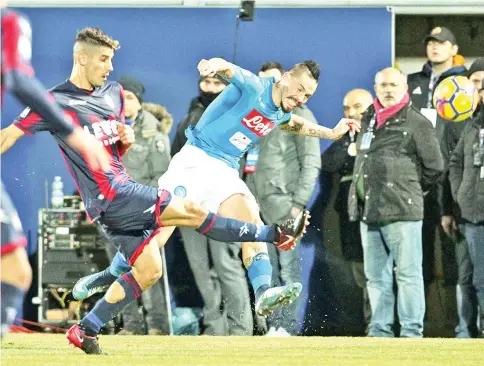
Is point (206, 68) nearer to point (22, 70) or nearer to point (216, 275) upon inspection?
point (22, 70)

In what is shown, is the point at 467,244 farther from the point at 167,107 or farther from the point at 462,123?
the point at 167,107

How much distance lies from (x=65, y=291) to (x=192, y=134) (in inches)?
130

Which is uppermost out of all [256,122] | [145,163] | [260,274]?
[256,122]

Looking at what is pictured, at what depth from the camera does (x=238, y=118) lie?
→ 8977mm

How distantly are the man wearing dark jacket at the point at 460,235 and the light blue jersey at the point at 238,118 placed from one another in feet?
10.0

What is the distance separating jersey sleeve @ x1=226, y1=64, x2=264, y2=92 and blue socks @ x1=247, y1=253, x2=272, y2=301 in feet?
4.40

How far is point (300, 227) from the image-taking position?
7.84m

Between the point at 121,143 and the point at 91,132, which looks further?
the point at 121,143

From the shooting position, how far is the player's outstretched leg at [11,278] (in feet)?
17.5

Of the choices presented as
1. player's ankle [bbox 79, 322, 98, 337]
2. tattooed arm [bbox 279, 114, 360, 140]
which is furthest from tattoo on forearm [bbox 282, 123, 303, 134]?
player's ankle [bbox 79, 322, 98, 337]

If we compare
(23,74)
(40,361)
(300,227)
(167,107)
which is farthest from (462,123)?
(23,74)

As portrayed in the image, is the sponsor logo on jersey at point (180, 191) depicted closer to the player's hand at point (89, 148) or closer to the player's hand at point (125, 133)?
the player's hand at point (125, 133)

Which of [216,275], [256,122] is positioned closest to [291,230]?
[256,122]

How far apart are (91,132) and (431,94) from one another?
471 cm
